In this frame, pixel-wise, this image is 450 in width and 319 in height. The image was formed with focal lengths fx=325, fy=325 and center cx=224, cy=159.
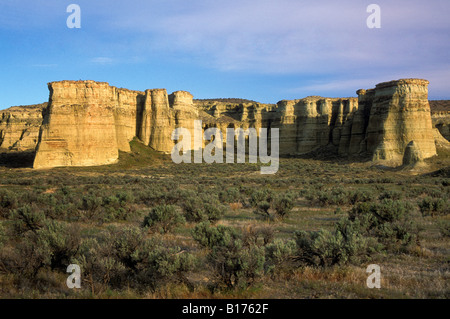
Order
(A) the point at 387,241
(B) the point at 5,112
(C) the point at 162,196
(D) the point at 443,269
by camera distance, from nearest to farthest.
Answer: (D) the point at 443,269, (A) the point at 387,241, (C) the point at 162,196, (B) the point at 5,112

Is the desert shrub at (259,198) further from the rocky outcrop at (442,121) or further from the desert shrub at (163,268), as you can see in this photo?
the rocky outcrop at (442,121)

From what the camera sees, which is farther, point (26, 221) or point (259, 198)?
point (259, 198)

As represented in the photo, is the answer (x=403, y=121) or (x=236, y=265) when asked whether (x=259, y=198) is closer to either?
(x=236, y=265)

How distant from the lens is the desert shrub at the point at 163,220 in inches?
424

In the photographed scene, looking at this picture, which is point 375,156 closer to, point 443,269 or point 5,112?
point 443,269

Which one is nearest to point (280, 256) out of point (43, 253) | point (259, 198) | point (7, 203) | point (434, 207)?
point (43, 253)

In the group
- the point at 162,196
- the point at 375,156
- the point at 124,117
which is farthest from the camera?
the point at 124,117

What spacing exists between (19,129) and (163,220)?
84.5 metres

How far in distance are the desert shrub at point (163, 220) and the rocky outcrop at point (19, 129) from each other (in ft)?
239

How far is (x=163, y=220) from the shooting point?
1086 centimetres
